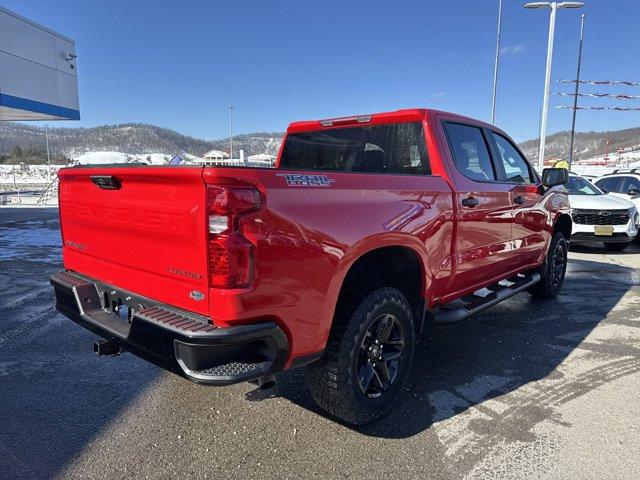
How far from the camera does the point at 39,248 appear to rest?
9.22 meters

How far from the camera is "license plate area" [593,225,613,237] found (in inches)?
354

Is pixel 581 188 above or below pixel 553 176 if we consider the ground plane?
below

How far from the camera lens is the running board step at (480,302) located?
3.52 meters

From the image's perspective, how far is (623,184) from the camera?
11562 mm

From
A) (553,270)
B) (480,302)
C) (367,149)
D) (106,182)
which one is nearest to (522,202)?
(480,302)

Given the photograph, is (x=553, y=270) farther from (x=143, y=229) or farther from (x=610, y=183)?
(x=610, y=183)

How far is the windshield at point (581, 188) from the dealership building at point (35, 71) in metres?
16.5

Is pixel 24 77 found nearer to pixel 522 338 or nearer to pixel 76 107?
pixel 76 107

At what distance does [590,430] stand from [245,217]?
2535 mm

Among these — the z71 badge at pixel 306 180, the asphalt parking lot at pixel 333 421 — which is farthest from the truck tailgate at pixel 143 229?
the asphalt parking lot at pixel 333 421

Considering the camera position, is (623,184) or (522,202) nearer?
(522,202)

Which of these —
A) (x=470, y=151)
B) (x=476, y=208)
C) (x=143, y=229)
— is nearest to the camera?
(x=143, y=229)

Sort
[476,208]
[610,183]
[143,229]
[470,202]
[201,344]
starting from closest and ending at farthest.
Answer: [201,344]
[143,229]
[470,202]
[476,208]
[610,183]

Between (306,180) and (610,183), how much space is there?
40.7 ft
